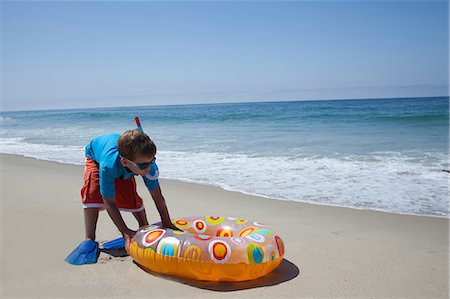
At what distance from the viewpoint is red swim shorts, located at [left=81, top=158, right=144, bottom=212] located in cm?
357

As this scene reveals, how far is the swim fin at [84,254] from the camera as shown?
11.2 ft

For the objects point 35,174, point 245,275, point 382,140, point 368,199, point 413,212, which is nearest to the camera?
point 245,275

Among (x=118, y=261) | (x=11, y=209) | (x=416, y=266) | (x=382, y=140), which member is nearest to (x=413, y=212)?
(x=416, y=266)

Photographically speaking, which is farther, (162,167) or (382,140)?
(382,140)

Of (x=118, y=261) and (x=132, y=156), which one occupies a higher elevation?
(x=132, y=156)

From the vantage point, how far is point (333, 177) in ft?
22.0

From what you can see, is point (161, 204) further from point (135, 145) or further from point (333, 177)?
point (333, 177)

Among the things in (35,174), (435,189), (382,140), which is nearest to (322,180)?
(435,189)

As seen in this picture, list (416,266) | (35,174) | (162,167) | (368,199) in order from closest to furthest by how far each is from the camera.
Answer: (416,266) < (368,199) < (35,174) < (162,167)

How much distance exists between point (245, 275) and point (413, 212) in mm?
2731

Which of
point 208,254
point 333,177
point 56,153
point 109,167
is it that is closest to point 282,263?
point 208,254

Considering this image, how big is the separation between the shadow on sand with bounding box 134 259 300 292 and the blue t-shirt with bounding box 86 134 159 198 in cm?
67

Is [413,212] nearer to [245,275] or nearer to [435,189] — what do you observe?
[435,189]

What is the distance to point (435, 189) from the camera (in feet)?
19.0
